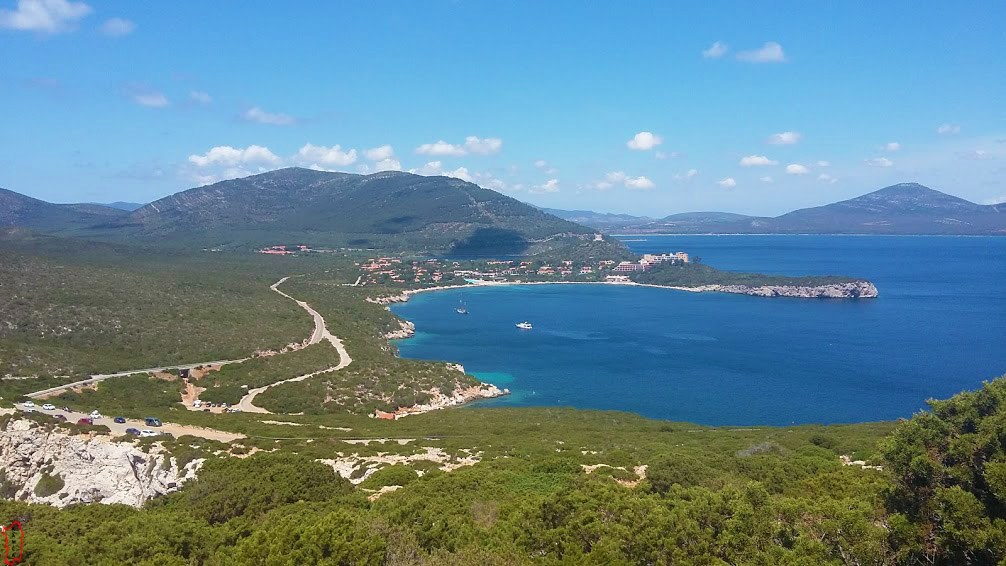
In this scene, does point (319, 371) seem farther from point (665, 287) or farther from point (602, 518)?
point (665, 287)

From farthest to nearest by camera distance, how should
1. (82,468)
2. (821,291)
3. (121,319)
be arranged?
(821,291) → (121,319) → (82,468)

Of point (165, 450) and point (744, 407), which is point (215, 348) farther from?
point (744, 407)

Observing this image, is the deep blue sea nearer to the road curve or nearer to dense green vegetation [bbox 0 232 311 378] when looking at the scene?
the road curve

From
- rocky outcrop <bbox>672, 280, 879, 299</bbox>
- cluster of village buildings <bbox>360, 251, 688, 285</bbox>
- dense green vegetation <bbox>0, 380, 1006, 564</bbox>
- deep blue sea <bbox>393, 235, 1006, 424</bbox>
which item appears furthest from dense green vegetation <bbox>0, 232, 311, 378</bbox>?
rocky outcrop <bbox>672, 280, 879, 299</bbox>

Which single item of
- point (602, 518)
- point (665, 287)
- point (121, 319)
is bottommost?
point (665, 287)

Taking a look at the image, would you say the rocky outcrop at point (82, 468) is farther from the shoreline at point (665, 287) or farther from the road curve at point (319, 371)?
the shoreline at point (665, 287)

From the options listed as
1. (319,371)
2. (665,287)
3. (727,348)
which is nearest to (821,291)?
(665,287)

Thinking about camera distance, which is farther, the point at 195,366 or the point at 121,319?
the point at 121,319

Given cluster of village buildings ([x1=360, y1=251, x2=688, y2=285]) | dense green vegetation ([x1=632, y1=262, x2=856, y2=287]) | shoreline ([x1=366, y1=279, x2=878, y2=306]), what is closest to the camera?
shoreline ([x1=366, y1=279, x2=878, y2=306])
